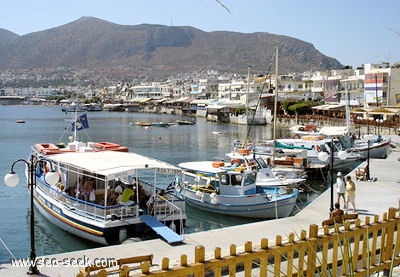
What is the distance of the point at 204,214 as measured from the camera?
84.8ft

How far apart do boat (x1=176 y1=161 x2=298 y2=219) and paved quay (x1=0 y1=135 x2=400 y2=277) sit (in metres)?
2.22

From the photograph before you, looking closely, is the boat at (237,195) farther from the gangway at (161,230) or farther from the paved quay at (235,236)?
the gangway at (161,230)

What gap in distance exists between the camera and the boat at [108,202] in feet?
61.5

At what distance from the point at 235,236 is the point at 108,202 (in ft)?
19.9

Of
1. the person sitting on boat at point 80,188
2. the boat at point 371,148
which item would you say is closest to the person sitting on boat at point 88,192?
the person sitting on boat at point 80,188

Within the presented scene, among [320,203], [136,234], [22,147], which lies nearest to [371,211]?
[320,203]

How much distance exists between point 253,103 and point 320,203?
341ft

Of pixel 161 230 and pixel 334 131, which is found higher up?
pixel 334 131

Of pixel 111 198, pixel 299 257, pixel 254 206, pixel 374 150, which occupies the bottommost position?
pixel 254 206

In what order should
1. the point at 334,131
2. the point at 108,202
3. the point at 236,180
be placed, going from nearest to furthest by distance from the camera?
the point at 108,202
the point at 236,180
the point at 334,131

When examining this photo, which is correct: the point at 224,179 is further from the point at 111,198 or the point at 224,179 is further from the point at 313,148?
the point at 313,148

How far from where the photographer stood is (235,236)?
16.5 meters

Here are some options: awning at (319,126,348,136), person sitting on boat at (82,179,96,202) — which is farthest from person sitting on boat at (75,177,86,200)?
awning at (319,126,348,136)

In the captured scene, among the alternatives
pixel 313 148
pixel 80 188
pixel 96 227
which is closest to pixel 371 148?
pixel 313 148
